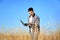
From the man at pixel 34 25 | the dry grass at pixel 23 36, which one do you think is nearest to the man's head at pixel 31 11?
the man at pixel 34 25

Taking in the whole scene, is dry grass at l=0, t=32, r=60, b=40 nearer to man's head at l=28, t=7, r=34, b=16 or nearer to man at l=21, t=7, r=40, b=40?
man at l=21, t=7, r=40, b=40

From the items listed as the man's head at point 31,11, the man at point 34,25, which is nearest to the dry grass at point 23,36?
the man at point 34,25

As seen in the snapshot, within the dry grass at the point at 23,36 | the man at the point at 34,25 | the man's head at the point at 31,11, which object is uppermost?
the man's head at the point at 31,11

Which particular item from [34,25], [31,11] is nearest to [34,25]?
[34,25]

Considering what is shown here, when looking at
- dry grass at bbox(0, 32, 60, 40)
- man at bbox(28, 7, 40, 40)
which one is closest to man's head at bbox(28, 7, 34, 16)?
man at bbox(28, 7, 40, 40)

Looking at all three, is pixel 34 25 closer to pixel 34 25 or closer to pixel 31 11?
pixel 34 25

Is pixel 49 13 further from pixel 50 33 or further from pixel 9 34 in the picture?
pixel 9 34

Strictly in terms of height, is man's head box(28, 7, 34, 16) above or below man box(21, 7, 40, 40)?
above

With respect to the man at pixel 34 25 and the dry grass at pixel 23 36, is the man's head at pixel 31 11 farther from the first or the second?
the dry grass at pixel 23 36

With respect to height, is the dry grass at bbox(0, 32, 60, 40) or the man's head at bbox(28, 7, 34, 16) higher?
the man's head at bbox(28, 7, 34, 16)

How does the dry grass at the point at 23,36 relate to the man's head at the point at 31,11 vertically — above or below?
below

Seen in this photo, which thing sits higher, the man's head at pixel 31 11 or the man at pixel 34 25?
the man's head at pixel 31 11

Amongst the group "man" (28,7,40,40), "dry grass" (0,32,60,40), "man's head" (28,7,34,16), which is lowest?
"dry grass" (0,32,60,40)

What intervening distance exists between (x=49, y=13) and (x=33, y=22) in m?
0.25
